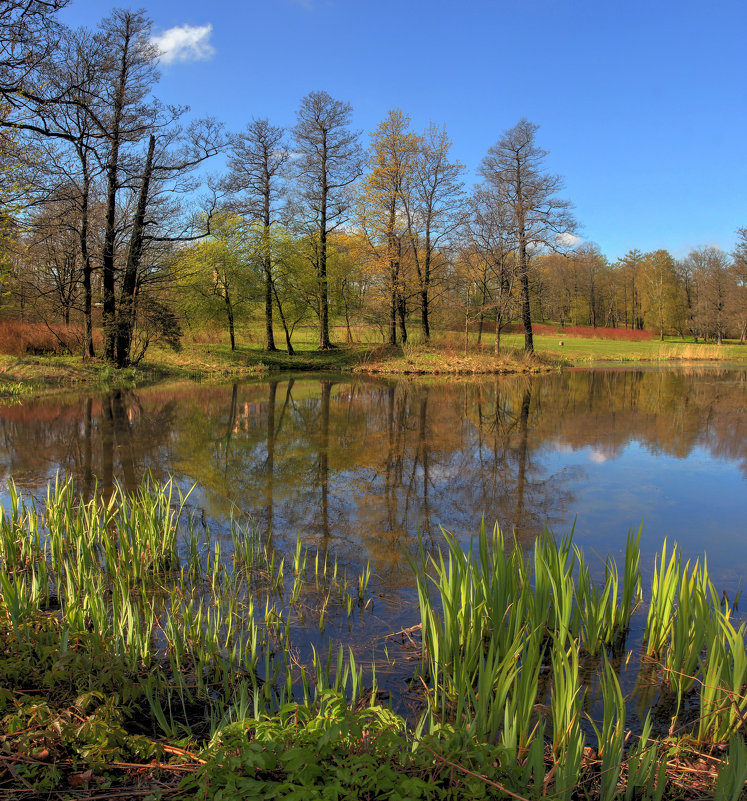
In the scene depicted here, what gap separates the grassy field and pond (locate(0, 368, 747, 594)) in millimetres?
3118

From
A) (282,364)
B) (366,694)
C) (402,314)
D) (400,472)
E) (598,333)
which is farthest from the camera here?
(598,333)

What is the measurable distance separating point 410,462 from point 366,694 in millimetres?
5800

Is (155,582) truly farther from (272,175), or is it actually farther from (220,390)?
Answer: (272,175)

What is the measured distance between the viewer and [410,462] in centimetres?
873

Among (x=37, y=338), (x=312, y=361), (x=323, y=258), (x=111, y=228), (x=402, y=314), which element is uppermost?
(x=323, y=258)

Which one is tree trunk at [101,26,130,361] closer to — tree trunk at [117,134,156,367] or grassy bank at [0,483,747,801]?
tree trunk at [117,134,156,367]

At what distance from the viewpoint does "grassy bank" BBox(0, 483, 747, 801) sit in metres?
2.03

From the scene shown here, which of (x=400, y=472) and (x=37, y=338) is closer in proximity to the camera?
(x=400, y=472)

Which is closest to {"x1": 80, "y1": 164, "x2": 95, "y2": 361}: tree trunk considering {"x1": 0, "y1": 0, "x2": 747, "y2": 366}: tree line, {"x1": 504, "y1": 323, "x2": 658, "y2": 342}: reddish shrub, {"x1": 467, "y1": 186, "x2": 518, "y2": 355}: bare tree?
{"x1": 0, "y1": 0, "x2": 747, "y2": 366}: tree line

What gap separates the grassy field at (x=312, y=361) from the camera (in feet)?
60.3

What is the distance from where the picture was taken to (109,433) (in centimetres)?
1059

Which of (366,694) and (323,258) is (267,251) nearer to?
(323,258)

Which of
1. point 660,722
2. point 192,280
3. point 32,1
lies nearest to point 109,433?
point 32,1

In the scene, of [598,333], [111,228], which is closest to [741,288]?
[598,333]
